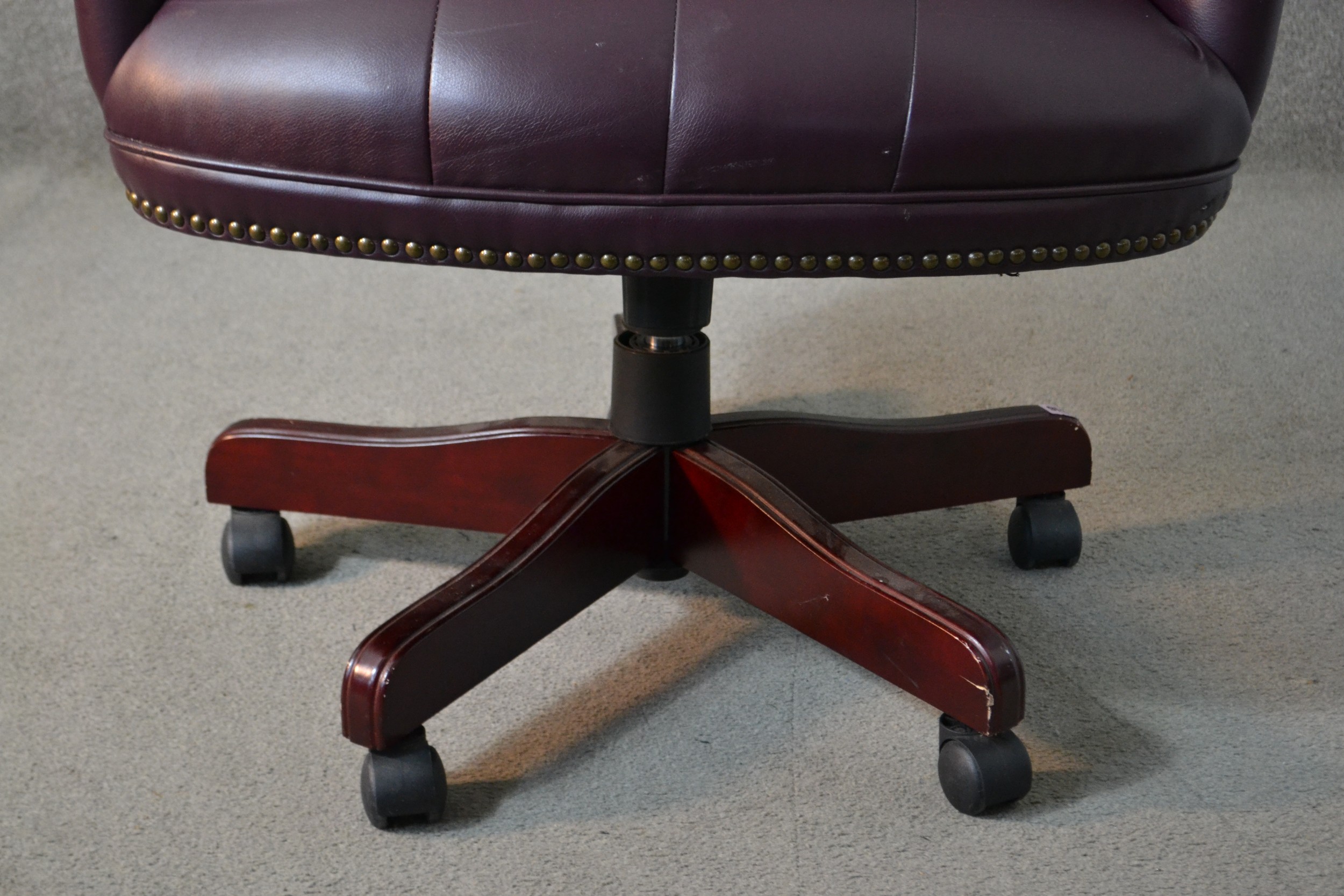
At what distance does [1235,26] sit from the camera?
70 centimetres

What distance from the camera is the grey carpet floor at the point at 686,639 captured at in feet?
2.39

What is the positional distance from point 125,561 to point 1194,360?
102 cm

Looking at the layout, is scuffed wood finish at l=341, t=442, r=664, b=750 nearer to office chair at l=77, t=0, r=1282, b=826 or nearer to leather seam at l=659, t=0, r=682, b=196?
office chair at l=77, t=0, r=1282, b=826

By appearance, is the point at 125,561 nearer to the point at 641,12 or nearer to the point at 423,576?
the point at 423,576

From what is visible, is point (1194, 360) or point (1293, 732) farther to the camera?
point (1194, 360)

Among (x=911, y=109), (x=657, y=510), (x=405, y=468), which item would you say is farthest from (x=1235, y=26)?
(x=405, y=468)

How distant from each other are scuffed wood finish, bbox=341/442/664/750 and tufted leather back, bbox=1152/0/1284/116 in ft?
1.28

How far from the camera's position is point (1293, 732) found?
0.82 meters

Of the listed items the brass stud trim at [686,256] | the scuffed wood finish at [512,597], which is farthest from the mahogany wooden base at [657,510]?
the brass stud trim at [686,256]

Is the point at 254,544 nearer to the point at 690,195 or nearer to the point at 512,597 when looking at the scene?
the point at 512,597

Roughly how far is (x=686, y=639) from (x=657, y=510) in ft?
0.32

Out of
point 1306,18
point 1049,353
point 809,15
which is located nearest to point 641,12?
point 809,15

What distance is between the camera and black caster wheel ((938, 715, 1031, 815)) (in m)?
0.73

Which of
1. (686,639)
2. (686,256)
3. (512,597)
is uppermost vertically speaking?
(686,256)
